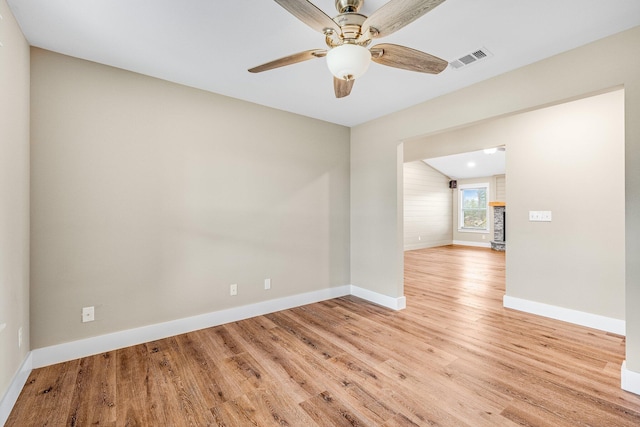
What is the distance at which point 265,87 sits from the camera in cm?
294

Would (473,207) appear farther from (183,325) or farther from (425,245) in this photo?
(183,325)

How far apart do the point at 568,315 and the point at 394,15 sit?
3.67 meters

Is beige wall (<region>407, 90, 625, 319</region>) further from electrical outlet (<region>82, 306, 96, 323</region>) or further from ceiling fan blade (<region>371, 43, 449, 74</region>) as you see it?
electrical outlet (<region>82, 306, 96, 323</region>)

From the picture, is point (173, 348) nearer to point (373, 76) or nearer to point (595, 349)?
point (373, 76)

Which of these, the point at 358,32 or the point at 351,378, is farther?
the point at 351,378

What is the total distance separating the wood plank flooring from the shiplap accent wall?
6.08m

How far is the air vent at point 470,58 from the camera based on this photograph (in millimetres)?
2268

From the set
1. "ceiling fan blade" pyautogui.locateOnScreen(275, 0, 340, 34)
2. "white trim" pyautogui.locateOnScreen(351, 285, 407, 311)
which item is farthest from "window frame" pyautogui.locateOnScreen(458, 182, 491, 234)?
"ceiling fan blade" pyautogui.locateOnScreen(275, 0, 340, 34)

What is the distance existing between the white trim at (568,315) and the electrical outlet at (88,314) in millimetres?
4519

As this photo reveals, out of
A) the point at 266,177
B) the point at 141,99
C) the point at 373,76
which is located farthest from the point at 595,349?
the point at 141,99

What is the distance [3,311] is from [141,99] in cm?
194

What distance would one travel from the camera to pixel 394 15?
1.42 m

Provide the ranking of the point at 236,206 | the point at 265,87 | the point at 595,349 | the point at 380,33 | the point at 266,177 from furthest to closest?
the point at 266,177 < the point at 236,206 < the point at 265,87 < the point at 595,349 < the point at 380,33

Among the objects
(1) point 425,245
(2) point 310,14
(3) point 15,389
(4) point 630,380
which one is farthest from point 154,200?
(1) point 425,245
